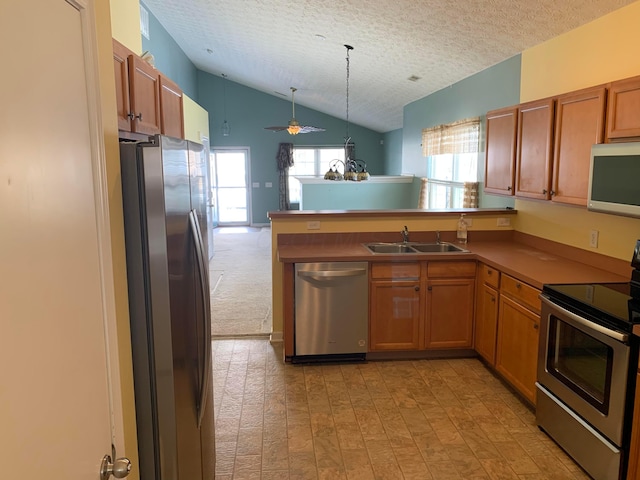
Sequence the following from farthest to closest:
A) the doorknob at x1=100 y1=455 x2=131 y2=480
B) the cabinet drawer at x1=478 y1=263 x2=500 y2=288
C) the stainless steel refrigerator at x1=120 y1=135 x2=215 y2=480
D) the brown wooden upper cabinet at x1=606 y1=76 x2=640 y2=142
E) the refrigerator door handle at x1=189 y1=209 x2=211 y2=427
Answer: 1. the cabinet drawer at x1=478 y1=263 x2=500 y2=288
2. the brown wooden upper cabinet at x1=606 y1=76 x2=640 y2=142
3. the refrigerator door handle at x1=189 y1=209 x2=211 y2=427
4. the stainless steel refrigerator at x1=120 y1=135 x2=215 y2=480
5. the doorknob at x1=100 y1=455 x2=131 y2=480

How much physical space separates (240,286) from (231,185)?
20.9ft

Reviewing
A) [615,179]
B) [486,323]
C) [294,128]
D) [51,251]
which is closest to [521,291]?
[486,323]

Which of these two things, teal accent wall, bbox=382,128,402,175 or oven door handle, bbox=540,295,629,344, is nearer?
oven door handle, bbox=540,295,629,344

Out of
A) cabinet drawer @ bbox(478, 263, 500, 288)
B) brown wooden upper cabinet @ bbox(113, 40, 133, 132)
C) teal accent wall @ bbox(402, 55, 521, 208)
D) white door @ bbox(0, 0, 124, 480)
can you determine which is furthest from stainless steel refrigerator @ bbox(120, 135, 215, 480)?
teal accent wall @ bbox(402, 55, 521, 208)

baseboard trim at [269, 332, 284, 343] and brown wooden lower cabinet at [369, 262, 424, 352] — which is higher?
brown wooden lower cabinet at [369, 262, 424, 352]

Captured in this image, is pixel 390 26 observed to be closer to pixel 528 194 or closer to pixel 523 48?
pixel 523 48

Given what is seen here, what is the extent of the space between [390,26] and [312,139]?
7693 millimetres

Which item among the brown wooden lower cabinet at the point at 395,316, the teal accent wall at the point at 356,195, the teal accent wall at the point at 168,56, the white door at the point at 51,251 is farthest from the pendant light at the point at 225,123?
the white door at the point at 51,251

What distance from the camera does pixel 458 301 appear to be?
3895 mm

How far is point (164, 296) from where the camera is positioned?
1535 mm

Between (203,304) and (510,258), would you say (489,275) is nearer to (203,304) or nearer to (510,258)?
(510,258)

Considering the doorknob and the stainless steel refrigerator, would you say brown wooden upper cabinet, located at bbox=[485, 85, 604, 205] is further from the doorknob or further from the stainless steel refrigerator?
the doorknob

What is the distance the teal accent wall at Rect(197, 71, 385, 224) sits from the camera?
11.8 m

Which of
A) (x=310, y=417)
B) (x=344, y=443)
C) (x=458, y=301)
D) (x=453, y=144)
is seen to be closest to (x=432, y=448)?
(x=344, y=443)
